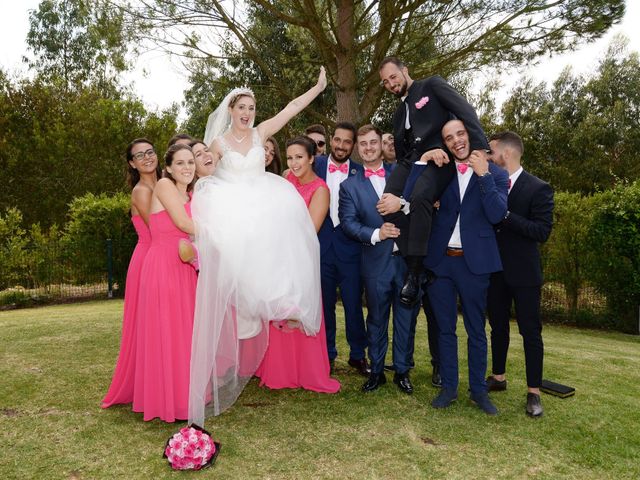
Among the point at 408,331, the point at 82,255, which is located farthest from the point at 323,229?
the point at 82,255

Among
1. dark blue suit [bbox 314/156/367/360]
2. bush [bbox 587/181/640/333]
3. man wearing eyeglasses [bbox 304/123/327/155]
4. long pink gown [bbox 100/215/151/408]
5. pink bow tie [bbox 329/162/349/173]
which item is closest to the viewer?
long pink gown [bbox 100/215/151/408]

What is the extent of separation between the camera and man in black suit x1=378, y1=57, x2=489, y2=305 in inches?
Answer: 159

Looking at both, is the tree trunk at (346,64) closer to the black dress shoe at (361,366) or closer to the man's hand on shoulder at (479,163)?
the black dress shoe at (361,366)

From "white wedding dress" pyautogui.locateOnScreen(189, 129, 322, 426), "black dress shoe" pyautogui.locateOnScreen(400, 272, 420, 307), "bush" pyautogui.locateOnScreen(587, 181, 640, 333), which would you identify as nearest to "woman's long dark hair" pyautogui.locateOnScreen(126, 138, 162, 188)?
"white wedding dress" pyautogui.locateOnScreen(189, 129, 322, 426)

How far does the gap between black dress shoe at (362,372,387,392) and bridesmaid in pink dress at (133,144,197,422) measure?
5.05 feet

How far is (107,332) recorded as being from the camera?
6883 mm

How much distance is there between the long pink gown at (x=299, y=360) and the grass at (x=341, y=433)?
0.13 meters

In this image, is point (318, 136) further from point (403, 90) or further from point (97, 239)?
point (97, 239)

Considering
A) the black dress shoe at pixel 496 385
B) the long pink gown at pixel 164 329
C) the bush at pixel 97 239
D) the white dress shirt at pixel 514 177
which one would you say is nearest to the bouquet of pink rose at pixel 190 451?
the long pink gown at pixel 164 329

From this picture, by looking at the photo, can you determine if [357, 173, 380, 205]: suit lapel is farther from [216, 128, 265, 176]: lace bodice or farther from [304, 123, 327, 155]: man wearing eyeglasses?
[304, 123, 327, 155]: man wearing eyeglasses

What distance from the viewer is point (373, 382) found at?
182 inches

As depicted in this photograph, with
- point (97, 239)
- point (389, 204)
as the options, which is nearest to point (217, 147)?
point (389, 204)

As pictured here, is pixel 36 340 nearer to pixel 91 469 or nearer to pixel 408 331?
pixel 91 469

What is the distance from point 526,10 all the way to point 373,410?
811 cm
